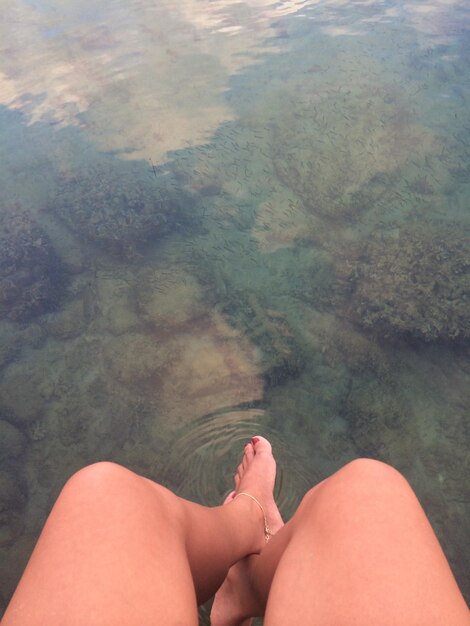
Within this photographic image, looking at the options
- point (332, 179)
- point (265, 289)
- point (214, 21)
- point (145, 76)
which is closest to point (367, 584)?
point (265, 289)

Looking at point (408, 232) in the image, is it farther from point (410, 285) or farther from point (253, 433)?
point (253, 433)

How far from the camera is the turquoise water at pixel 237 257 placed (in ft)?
10.3

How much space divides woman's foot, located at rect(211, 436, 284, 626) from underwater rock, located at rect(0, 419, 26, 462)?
1482 millimetres

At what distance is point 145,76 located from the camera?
6.23 m

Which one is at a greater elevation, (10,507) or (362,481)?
(362,481)

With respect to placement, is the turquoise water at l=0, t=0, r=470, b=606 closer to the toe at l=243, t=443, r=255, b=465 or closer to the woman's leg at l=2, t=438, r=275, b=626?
the toe at l=243, t=443, r=255, b=465

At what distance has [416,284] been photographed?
3867mm

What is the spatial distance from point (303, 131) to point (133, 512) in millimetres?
4775

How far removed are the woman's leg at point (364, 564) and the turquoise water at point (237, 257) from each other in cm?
147

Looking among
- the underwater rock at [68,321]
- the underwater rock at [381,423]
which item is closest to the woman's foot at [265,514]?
the underwater rock at [381,423]

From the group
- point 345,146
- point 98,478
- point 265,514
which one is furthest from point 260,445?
point 345,146

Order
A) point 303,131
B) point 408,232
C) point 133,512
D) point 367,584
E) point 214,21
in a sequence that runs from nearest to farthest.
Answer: point 367,584 < point 133,512 < point 408,232 < point 303,131 < point 214,21

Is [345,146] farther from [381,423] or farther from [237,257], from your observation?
[381,423]

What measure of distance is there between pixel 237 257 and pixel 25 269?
190cm
